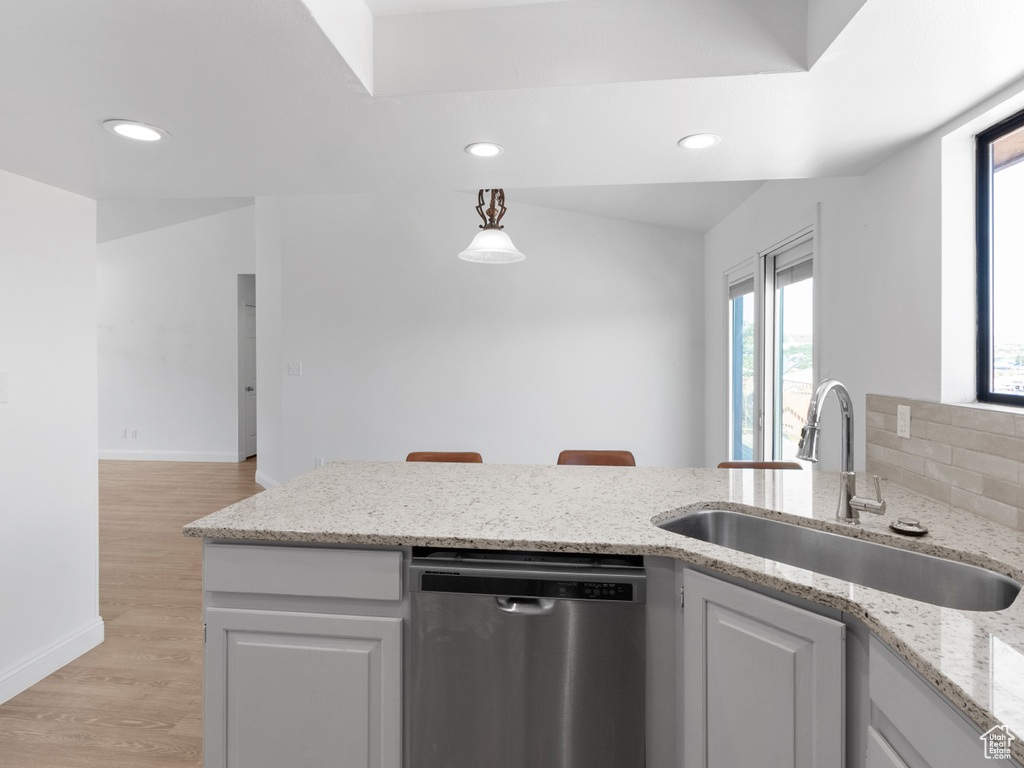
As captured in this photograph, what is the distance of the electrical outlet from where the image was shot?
1.93m

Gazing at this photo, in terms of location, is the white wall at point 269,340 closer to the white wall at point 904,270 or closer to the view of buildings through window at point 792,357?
the view of buildings through window at point 792,357

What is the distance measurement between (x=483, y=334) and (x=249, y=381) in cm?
409

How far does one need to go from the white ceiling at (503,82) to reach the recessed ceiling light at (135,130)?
0.05 metres

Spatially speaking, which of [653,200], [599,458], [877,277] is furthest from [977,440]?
[653,200]

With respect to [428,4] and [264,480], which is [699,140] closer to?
[428,4]

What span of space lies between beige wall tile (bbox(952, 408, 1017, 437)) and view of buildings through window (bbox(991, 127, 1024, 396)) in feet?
0.47

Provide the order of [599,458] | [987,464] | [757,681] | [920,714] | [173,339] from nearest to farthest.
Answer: [920,714] → [757,681] → [987,464] → [599,458] → [173,339]

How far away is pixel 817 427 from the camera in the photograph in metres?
1.48

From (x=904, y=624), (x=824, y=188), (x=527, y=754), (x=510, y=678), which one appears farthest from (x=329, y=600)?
(x=824, y=188)

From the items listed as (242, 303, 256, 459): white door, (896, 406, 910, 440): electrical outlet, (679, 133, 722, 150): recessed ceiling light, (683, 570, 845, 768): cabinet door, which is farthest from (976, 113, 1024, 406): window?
(242, 303, 256, 459): white door

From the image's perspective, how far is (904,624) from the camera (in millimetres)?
957

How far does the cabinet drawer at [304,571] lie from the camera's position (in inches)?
56.7

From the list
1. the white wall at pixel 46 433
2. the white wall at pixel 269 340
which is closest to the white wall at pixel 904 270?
the white wall at pixel 46 433

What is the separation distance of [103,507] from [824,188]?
6.01m
